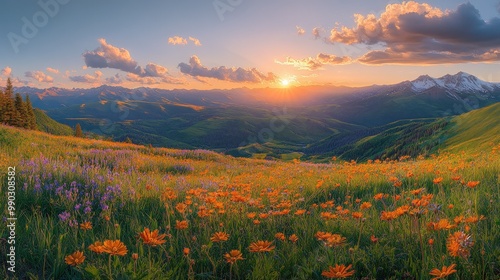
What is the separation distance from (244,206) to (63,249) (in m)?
2.50

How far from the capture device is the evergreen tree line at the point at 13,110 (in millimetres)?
74312

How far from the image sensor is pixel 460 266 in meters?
2.77

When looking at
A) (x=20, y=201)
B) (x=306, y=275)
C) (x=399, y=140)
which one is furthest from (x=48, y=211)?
(x=399, y=140)

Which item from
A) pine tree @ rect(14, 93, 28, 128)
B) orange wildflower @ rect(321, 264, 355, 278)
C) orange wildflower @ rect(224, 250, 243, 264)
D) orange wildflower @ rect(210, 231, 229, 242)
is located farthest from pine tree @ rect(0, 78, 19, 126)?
orange wildflower @ rect(321, 264, 355, 278)

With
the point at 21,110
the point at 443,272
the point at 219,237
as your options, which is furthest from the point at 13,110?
the point at 443,272

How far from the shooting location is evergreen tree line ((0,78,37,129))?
244 feet

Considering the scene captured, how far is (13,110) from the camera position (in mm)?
76312

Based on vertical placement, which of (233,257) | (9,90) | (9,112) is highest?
(9,90)

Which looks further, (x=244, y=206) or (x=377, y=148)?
(x=377, y=148)

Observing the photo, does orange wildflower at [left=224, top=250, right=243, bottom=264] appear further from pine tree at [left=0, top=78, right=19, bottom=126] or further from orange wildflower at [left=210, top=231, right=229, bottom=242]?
pine tree at [left=0, top=78, right=19, bottom=126]

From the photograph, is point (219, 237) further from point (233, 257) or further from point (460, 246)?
point (460, 246)

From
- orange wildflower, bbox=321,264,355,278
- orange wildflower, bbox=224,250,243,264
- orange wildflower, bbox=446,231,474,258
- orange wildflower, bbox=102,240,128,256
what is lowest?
orange wildflower, bbox=224,250,243,264

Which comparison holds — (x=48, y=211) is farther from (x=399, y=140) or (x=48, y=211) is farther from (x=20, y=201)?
(x=399, y=140)

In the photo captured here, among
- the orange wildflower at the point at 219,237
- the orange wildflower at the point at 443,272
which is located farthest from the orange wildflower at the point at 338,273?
the orange wildflower at the point at 219,237
